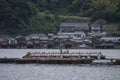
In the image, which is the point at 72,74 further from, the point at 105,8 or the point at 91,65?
the point at 105,8

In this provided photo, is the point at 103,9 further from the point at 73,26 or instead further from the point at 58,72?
the point at 58,72

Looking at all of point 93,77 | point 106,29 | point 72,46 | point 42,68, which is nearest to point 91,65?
point 42,68

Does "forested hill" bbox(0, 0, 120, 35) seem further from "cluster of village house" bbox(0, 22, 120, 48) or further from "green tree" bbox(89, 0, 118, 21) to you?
"cluster of village house" bbox(0, 22, 120, 48)

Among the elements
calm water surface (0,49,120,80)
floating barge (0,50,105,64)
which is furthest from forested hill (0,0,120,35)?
calm water surface (0,49,120,80)

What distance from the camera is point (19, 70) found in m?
65.4

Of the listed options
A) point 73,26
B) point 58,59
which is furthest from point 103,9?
point 58,59

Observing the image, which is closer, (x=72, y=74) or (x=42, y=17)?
(x=72, y=74)

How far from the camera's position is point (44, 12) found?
110312 mm

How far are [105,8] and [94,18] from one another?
262cm

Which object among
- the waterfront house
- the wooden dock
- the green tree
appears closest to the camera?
the wooden dock

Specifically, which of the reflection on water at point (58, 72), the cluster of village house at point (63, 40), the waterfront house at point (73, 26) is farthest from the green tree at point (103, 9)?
the reflection on water at point (58, 72)

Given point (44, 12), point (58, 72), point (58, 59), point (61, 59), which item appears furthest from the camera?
point (44, 12)

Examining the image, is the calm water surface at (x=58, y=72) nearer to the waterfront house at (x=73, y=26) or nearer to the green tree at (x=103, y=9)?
the waterfront house at (x=73, y=26)

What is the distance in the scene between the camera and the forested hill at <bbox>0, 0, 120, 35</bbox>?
342 ft
